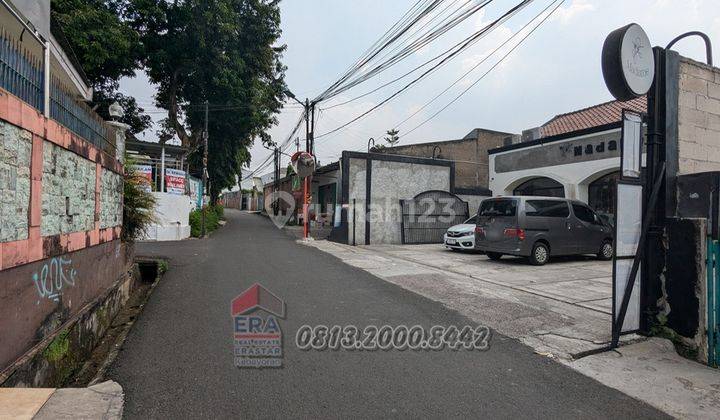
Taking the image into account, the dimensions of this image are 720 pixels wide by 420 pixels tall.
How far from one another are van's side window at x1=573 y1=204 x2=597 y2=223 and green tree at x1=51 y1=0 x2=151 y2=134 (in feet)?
53.3

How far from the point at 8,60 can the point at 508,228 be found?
979cm

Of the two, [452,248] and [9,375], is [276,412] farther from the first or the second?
[452,248]

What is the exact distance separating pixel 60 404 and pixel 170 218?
13580mm

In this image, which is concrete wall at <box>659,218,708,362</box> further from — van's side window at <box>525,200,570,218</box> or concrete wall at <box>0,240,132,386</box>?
concrete wall at <box>0,240,132,386</box>

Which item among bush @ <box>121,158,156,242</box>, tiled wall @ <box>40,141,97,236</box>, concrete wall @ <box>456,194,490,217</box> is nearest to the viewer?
tiled wall @ <box>40,141,97,236</box>

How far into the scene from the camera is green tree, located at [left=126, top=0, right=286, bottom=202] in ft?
58.8

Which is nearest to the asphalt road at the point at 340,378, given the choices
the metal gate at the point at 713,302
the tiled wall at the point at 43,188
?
the tiled wall at the point at 43,188

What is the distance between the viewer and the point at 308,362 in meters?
4.01

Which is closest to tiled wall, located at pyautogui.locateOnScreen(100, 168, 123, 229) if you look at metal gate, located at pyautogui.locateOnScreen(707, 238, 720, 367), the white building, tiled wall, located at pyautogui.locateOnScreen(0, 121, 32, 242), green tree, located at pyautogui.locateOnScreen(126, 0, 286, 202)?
tiled wall, located at pyautogui.locateOnScreen(0, 121, 32, 242)

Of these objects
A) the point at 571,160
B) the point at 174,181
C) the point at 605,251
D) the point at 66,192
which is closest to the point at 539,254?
the point at 605,251

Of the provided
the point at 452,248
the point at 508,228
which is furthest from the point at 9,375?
the point at 452,248

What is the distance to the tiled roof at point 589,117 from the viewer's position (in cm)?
1812

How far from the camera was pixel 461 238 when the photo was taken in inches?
526

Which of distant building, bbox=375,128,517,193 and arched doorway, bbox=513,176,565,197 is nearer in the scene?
arched doorway, bbox=513,176,565,197
